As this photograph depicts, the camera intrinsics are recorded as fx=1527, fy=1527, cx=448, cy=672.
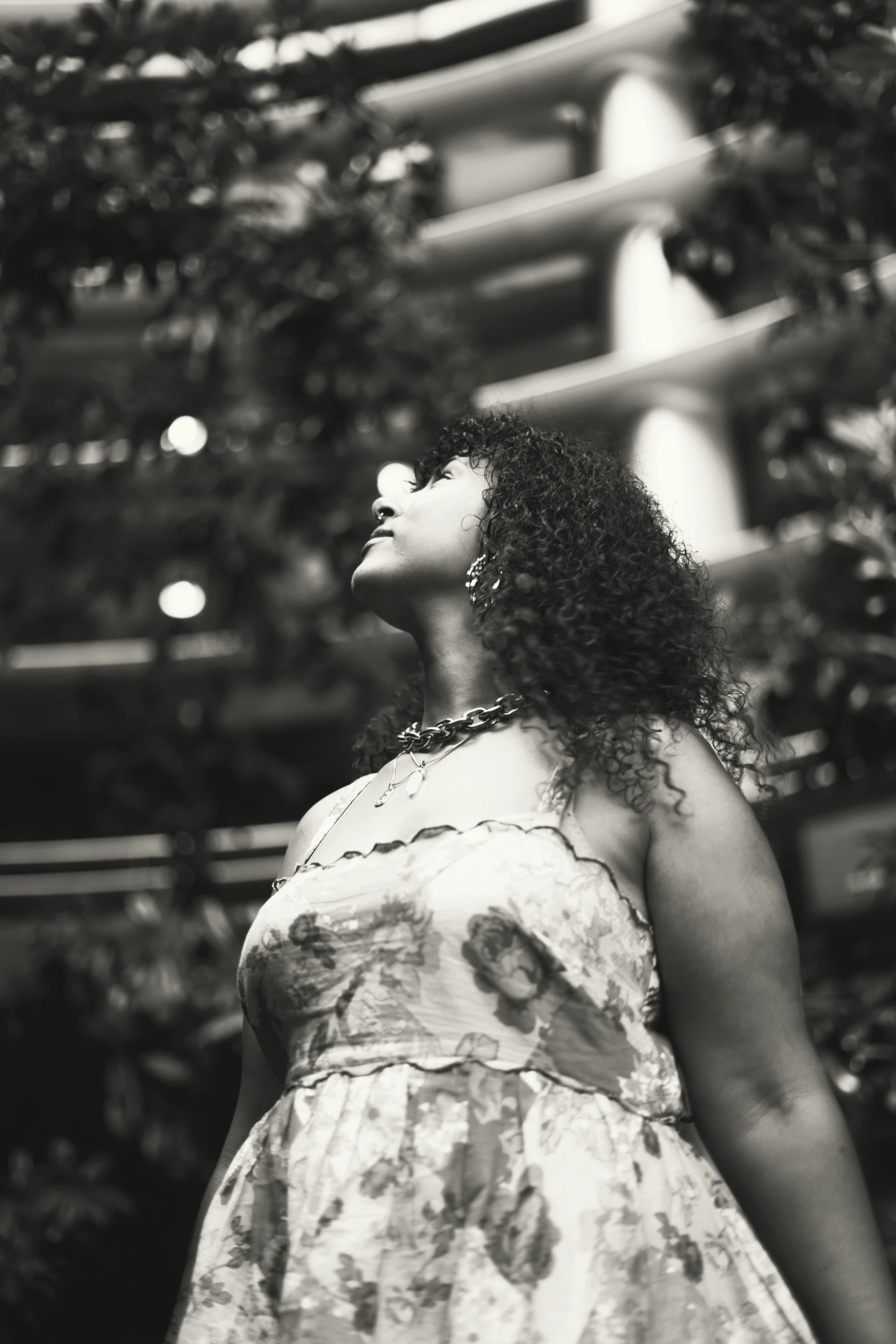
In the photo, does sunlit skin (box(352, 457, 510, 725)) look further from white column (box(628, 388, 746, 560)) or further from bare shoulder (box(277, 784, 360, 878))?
white column (box(628, 388, 746, 560))

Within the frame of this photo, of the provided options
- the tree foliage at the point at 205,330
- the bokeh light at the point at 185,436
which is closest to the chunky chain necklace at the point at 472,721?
the tree foliage at the point at 205,330

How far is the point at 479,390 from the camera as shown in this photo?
19.2 feet

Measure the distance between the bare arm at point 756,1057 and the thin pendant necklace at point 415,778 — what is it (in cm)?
31

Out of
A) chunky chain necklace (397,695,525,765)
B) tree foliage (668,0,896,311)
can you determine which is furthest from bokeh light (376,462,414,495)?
tree foliage (668,0,896,311)

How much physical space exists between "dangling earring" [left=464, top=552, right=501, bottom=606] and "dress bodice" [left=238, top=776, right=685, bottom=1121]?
0.36 meters

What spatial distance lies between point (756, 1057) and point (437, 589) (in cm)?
76

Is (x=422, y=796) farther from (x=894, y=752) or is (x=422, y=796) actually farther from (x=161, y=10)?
(x=161, y=10)

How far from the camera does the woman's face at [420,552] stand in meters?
2.12

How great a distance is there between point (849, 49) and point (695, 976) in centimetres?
236

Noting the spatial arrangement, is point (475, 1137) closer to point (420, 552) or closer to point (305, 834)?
point (305, 834)

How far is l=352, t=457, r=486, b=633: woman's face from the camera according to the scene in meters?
2.12

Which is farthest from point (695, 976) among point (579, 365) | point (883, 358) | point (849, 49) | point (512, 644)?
point (579, 365)

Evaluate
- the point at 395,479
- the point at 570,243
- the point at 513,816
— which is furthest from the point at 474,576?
the point at 570,243

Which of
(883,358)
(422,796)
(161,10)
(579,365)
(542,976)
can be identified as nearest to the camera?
(542,976)
